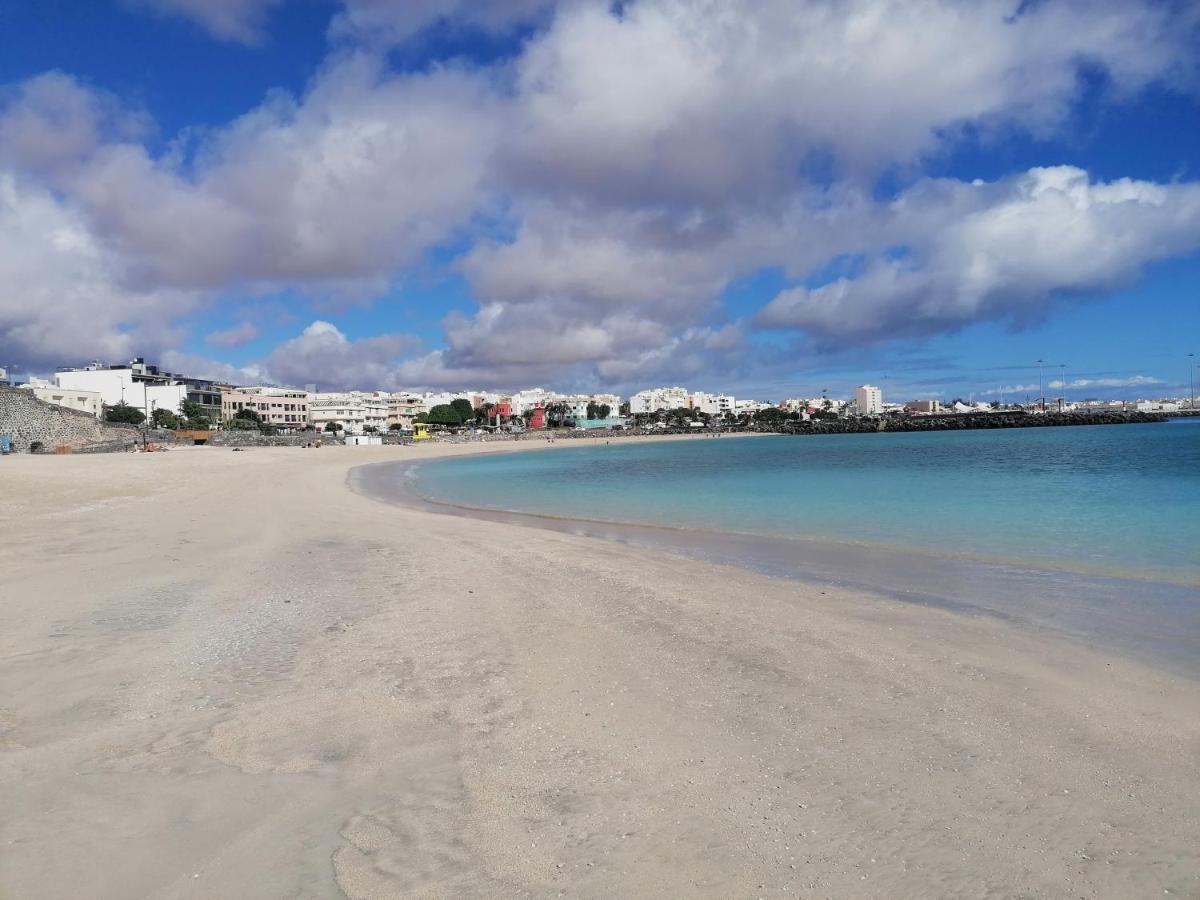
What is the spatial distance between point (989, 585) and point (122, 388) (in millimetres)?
127290

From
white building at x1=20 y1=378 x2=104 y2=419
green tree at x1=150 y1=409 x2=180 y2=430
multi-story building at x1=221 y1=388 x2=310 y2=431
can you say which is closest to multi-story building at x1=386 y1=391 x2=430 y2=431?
multi-story building at x1=221 y1=388 x2=310 y2=431

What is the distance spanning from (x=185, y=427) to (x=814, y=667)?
10345 cm

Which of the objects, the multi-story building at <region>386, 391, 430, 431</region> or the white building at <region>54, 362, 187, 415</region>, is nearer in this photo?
the white building at <region>54, 362, 187, 415</region>

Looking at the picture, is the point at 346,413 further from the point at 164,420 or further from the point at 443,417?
the point at 164,420

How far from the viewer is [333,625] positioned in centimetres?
699

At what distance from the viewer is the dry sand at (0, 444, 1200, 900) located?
3.07m

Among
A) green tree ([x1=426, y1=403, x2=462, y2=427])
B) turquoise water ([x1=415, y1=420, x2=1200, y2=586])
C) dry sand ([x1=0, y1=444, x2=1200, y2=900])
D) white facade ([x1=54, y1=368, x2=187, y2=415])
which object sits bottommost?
turquoise water ([x1=415, y1=420, x2=1200, y2=586])

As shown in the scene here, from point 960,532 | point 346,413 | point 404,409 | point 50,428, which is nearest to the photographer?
point 960,532

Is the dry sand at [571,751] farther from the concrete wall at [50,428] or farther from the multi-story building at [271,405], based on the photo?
the multi-story building at [271,405]

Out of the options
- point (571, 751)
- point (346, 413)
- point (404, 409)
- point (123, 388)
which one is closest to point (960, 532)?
point (571, 751)

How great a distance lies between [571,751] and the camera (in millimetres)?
4176

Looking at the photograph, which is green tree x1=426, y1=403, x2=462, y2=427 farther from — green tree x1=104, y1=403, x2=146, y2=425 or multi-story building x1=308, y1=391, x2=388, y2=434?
green tree x1=104, y1=403, x2=146, y2=425

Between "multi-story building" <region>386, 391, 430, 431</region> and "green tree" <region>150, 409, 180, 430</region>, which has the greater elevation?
"multi-story building" <region>386, 391, 430, 431</region>

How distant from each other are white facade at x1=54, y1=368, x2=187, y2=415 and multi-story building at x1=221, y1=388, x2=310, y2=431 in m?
12.1
